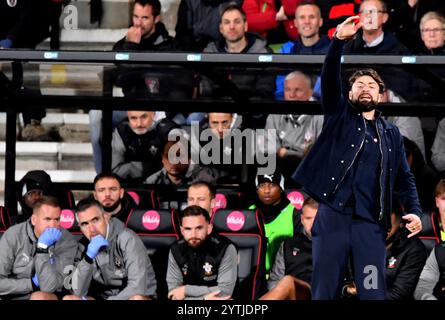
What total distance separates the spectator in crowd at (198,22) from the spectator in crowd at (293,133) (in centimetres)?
82

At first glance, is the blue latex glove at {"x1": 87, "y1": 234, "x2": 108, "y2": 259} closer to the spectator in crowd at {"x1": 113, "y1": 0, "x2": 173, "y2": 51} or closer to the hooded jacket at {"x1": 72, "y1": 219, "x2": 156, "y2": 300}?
the hooded jacket at {"x1": 72, "y1": 219, "x2": 156, "y2": 300}

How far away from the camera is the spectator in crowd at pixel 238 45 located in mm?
11312

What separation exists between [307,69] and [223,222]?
140 centimetres

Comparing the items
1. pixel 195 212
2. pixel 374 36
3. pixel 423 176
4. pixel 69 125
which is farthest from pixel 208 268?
pixel 69 125

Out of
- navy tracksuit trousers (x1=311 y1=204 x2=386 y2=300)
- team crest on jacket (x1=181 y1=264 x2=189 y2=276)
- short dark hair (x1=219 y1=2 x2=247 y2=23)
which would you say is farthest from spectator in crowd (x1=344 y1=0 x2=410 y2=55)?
navy tracksuit trousers (x1=311 y1=204 x2=386 y2=300)

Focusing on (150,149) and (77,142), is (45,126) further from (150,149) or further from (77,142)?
(150,149)

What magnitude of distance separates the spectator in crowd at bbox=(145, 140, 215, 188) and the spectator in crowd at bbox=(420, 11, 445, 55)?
232 cm

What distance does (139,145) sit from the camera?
12.2 m

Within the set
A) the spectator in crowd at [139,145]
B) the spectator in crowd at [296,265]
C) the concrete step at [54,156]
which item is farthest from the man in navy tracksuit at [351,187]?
the concrete step at [54,156]

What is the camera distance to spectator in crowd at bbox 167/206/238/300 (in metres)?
10.4

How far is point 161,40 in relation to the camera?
446 inches
